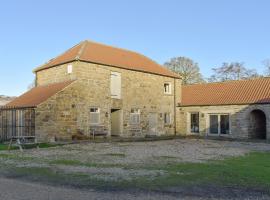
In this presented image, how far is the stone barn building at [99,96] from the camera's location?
22000 millimetres

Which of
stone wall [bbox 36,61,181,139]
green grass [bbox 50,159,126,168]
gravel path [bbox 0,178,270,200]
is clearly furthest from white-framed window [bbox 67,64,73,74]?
gravel path [bbox 0,178,270,200]

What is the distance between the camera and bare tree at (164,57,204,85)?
45938mm

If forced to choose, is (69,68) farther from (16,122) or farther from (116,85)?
(16,122)

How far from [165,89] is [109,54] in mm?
6112

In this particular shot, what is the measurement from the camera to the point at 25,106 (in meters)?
21.6

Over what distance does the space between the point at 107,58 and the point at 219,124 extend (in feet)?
32.7

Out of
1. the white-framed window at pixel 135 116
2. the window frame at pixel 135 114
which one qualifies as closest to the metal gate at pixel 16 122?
the window frame at pixel 135 114

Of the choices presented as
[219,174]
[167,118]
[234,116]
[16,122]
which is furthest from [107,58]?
[219,174]

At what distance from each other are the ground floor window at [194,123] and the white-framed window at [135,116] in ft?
16.9

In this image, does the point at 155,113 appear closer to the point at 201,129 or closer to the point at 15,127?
the point at 201,129

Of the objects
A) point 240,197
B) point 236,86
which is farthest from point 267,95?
point 240,197

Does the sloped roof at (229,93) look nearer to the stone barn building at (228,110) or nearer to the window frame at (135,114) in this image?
the stone barn building at (228,110)

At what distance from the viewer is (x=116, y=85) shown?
2573 centimetres

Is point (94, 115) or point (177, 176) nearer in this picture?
point (177, 176)
